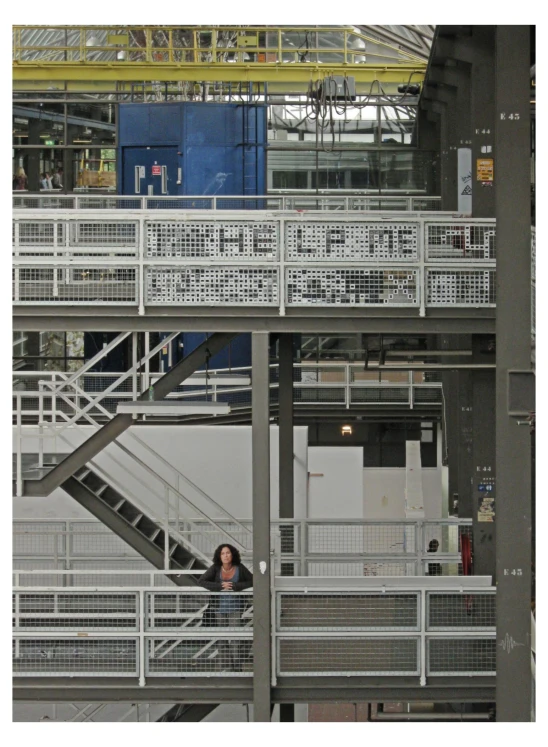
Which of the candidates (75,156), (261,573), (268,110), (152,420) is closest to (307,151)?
(268,110)

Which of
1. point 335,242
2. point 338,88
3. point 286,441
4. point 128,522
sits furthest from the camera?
point 338,88

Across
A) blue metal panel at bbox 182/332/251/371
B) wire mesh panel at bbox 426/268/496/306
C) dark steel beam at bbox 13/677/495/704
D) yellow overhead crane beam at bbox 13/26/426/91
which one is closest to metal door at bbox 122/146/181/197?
yellow overhead crane beam at bbox 13/26/426/91

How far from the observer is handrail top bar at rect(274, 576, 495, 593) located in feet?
41.3

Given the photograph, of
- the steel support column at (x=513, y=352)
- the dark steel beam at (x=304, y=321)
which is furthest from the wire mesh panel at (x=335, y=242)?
the steel support column at (x=513, y=352)

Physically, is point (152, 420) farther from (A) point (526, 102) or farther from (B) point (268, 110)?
(A) point (526, 102)

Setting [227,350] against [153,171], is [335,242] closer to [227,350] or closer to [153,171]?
[227,350]

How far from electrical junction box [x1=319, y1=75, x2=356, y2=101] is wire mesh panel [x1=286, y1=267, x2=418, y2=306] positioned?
29.5 ft

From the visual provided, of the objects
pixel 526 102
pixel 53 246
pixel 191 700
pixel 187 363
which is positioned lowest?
pixel 191 700

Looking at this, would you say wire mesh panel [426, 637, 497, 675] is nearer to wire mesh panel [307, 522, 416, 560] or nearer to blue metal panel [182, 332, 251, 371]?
wire mesh panel [307, 522, 416, 560]

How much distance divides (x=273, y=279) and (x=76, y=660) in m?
4.80

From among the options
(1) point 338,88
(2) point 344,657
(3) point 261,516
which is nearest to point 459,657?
(2) point 344,657

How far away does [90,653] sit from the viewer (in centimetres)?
1267

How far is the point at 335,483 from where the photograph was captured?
72.3ft

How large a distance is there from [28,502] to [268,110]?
30.5ft
